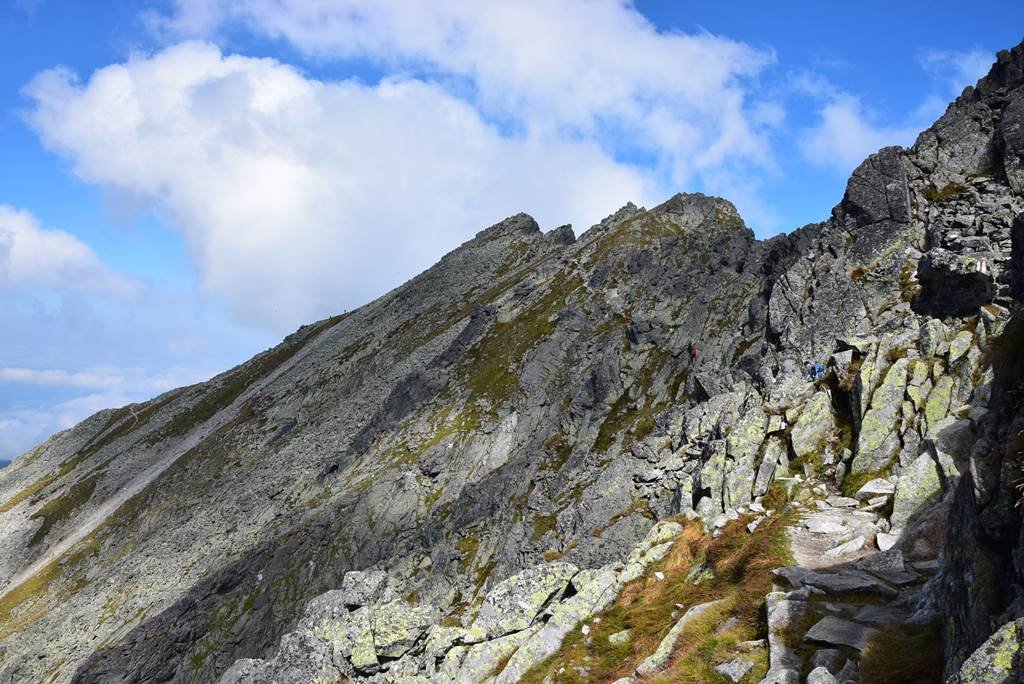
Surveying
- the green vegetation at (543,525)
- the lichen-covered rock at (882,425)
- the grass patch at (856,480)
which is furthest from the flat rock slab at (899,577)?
A: the green vegetation at (543,525)

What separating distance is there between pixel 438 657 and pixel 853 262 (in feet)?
136

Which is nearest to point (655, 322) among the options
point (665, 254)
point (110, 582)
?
point (665, 254)

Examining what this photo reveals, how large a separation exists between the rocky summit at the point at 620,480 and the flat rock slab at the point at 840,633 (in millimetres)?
89

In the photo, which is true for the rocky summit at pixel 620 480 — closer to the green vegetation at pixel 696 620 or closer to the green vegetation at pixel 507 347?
the green vegetation at pixel 696 620

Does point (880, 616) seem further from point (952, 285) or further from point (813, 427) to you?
point (952, 285)

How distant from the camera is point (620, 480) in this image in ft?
175

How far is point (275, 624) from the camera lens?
66250 mm

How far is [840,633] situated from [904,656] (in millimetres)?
2329

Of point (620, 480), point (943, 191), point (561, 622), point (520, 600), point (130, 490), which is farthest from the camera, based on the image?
point (130, 490)

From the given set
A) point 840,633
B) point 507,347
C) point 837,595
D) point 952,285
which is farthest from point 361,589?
point 507,347

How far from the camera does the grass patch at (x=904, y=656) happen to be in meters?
12.5

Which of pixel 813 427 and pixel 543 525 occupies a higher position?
pixel 813 427

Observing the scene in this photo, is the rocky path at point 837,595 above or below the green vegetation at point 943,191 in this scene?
below

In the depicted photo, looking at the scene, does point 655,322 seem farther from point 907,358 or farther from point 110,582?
point 110,582
